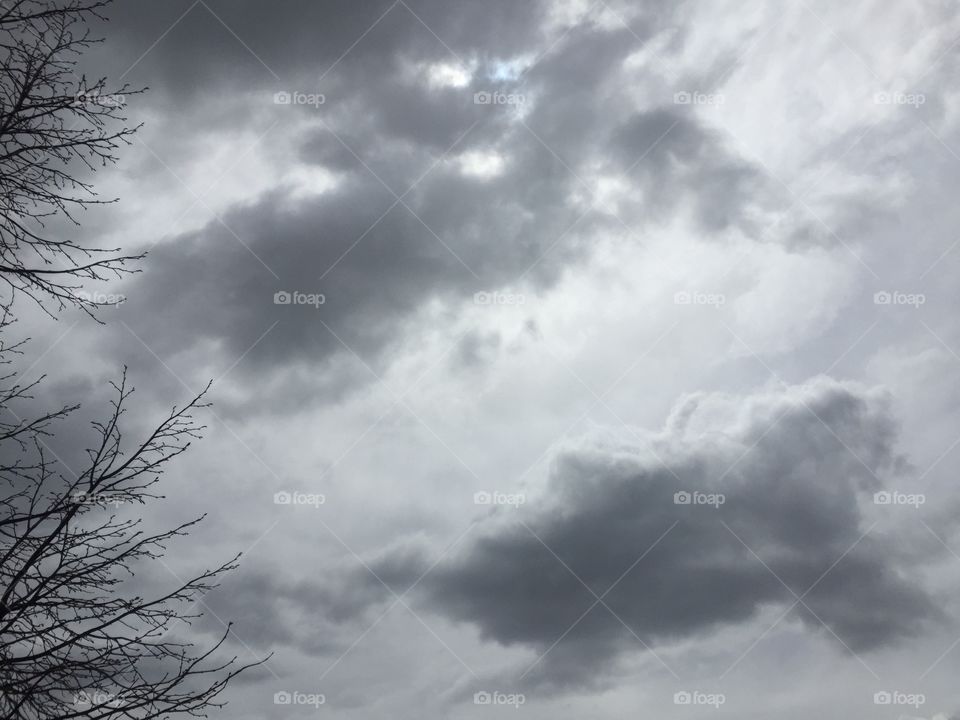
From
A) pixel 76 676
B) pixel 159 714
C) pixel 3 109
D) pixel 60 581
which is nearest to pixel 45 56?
pixel 3 109

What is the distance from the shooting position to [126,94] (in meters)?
7.08

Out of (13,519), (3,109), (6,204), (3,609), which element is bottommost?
(3,609)

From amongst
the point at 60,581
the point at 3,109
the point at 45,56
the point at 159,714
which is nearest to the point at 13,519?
the point at 60,581

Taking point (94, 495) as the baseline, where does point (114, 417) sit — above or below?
above

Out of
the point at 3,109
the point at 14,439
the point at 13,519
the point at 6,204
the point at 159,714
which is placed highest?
the point at 3,109

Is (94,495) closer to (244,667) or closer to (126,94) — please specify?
(244,667)

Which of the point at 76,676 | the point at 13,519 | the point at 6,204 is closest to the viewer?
the point at 76,676

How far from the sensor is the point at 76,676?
6.00 meters

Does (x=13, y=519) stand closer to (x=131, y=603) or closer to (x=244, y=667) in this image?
(x=131, y=603)

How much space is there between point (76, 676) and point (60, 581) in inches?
27.2

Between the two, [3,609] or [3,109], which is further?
[3,109]

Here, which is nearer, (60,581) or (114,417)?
(60,581)

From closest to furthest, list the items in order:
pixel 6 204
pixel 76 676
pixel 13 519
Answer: pixel 76 676 < pixel 13 519 < pixel 6 204

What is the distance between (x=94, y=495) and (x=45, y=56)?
3.42 m
